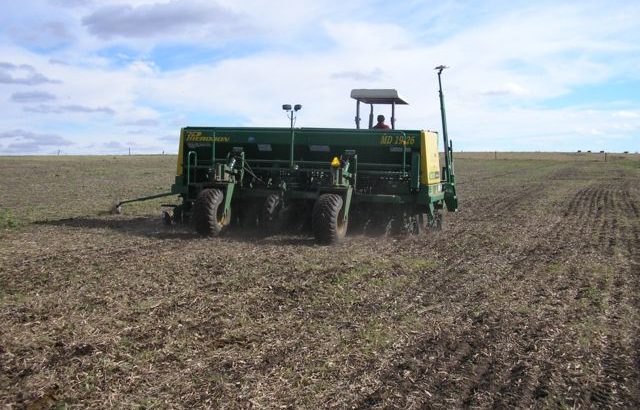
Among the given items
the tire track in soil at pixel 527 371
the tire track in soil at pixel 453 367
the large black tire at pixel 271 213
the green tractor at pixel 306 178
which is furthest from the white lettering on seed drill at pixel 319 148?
the tire track in soil at pixel 453 367

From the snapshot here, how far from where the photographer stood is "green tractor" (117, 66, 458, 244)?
11133mm

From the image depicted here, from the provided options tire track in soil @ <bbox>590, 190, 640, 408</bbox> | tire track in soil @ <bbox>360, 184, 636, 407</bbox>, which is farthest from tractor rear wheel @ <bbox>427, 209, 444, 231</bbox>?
tire track in soil @ <bbox>360, 184, 636, 407</bbox>

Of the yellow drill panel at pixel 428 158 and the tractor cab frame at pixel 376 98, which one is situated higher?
the tractor cab frame at pixel 376 98

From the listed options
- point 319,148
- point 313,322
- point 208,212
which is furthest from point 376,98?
point 313,322

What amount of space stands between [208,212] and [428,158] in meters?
4.32

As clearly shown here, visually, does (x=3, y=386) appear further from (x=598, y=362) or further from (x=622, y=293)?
(x=622, y=293)

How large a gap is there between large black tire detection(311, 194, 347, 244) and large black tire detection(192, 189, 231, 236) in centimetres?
185

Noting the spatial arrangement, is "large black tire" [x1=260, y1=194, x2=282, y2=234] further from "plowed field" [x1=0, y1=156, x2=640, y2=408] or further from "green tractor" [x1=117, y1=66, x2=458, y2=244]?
"plowed field" [x1=0, y1=156, x2=640, y2=408]

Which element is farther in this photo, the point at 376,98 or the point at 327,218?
the point at 376,98

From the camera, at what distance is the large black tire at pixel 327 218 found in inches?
404

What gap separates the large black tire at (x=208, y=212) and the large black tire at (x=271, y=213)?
825 mm

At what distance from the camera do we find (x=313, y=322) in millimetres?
5797

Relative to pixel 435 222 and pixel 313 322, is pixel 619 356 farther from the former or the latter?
pixel 435 222

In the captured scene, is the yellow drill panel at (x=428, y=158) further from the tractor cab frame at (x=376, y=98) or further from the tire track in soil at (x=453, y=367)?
the tire track in soil at (x=453, y=367)
